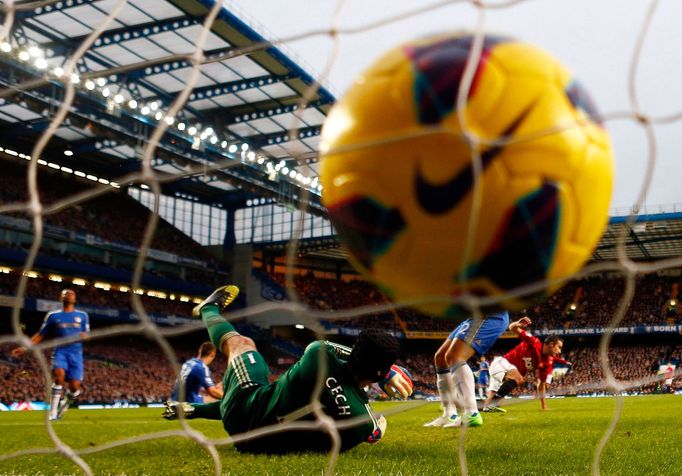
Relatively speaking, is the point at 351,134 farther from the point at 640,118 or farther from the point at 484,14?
the point at 640,118

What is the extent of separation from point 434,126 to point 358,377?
1872mm

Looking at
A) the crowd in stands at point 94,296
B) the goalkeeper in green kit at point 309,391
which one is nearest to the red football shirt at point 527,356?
the goalkeeper in green kit at point 309,391

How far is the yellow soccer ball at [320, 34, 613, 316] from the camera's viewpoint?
70.4 inches

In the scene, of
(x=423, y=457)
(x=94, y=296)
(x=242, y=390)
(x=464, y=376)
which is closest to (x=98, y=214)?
(x=94, y=296)

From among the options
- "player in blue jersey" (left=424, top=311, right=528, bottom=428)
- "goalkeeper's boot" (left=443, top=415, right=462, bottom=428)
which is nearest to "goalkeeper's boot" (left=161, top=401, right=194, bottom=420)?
"player in blue jersey" (left=424, top=311, right=528, bottom=428)

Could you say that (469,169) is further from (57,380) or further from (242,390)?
(57,380)

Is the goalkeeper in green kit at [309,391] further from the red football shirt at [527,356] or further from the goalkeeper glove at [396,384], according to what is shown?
the red football shirt at [527,356]

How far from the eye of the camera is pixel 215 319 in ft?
13.6

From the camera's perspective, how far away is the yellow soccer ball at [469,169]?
179 centimetres

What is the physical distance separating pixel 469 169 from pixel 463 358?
12.1ft

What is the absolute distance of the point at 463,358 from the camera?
5242mm

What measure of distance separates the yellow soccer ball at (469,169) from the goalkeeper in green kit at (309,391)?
1.24m

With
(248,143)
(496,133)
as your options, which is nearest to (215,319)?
(496,133)

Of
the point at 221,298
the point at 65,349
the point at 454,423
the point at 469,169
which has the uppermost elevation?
the point at 469,169
